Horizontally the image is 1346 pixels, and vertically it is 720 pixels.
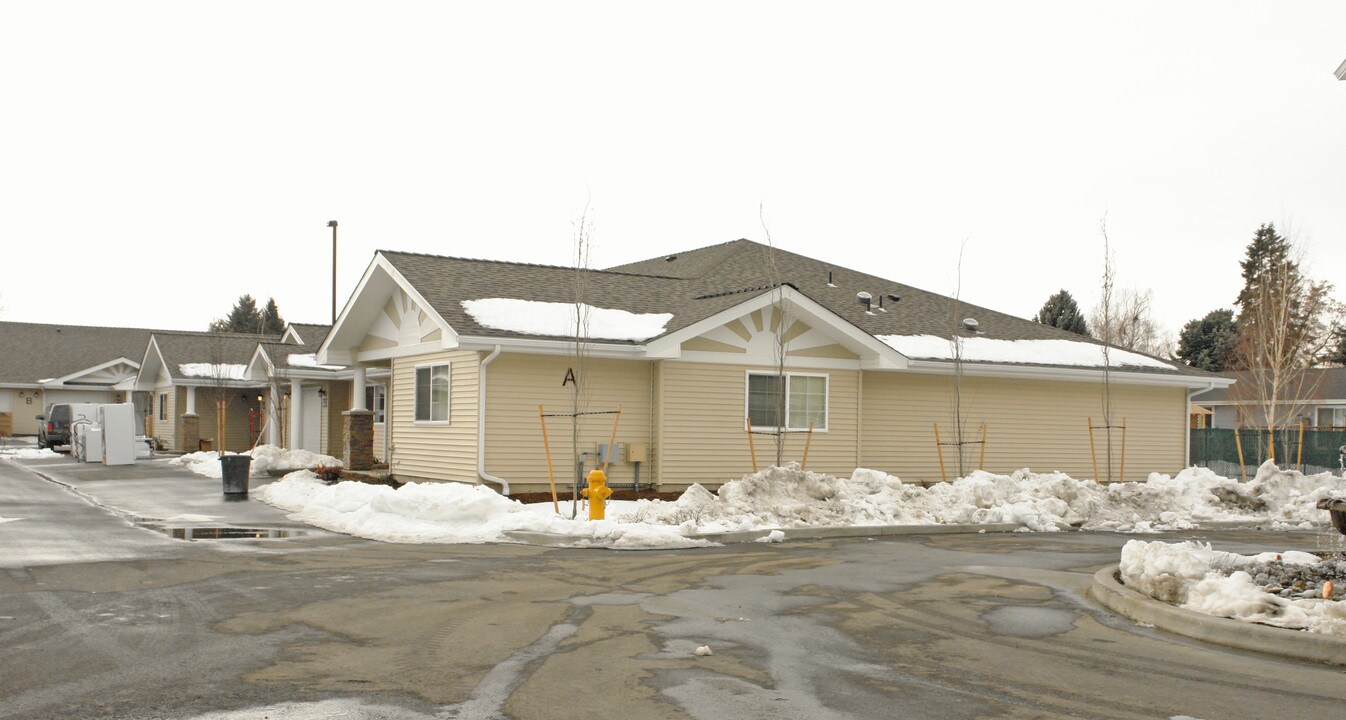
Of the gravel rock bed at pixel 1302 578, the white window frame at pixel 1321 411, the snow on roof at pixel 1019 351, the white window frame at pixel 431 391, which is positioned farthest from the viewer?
the white window frame at pixel 1321 411

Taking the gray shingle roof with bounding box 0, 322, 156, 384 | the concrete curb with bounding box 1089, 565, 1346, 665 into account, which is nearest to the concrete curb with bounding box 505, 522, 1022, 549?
the concrete curb with bounding box 1089, 565, 1346, 665

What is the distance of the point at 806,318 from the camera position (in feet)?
74.8

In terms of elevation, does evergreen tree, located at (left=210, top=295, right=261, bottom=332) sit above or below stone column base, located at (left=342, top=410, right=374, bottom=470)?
above

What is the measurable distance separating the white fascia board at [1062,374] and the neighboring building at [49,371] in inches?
1776

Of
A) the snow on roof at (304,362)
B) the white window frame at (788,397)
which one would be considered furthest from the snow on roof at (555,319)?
the snow on roof at (304,362)

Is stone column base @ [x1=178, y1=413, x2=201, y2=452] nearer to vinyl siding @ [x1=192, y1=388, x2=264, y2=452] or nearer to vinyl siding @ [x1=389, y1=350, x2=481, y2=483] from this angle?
vinyl siding @ [x1=192, y1=388, x2=264, y2=452]

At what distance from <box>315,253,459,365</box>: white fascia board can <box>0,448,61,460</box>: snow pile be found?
16833mm

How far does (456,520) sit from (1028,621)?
928 cm

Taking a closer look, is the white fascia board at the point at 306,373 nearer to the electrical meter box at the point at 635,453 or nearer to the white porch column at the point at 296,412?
the white porch column at the point at 296,412

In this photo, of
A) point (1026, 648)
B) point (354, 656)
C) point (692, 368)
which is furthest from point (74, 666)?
point (692, 368)

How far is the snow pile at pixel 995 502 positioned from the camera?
57.4 ft

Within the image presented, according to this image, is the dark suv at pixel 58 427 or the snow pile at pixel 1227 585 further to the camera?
the dark suv at pixel 58 427

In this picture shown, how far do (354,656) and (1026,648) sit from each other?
5.08 meters

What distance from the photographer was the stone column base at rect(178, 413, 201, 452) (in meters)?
39.9
